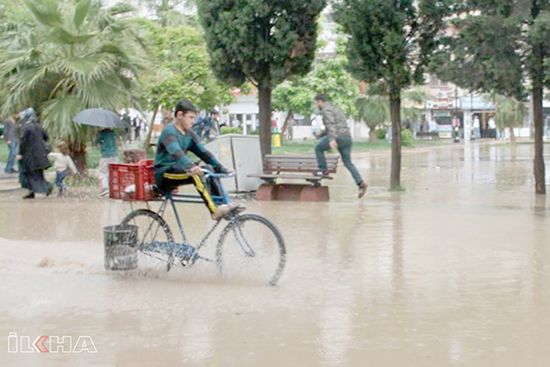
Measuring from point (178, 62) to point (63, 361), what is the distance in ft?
81.8

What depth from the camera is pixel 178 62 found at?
97.7ft

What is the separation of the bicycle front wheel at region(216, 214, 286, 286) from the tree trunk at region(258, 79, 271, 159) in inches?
352

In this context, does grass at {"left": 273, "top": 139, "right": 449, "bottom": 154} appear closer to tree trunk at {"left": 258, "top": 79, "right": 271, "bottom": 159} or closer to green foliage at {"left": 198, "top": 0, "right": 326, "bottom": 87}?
tree trunk at {"left": 258, "top": 79, "right": 271, "bottom": 159}

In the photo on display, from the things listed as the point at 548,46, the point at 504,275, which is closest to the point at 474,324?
the point at 504,275

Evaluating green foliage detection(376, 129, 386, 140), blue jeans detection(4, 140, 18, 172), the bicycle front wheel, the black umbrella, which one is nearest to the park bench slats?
the black umbrella

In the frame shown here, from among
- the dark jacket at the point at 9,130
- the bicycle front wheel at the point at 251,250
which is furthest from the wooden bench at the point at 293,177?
the dark jacket at the point at 9,130

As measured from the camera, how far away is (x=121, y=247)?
8.06m

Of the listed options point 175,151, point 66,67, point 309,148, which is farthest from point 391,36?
point 309,148

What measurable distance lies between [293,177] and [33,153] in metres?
4.34

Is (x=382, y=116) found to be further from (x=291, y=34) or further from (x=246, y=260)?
(x=246, y=260)

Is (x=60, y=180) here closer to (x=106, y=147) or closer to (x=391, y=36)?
(x=106, y=147)

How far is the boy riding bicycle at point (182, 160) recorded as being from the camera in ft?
25.1

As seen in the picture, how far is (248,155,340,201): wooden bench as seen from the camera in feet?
48.0

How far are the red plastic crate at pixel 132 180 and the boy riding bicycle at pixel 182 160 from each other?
0.16m
